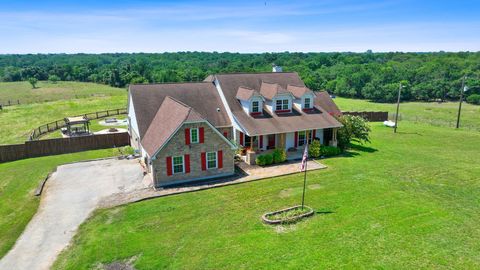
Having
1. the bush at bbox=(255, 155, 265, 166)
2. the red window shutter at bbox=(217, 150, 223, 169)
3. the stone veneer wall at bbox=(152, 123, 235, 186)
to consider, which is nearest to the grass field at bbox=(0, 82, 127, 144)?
the stone veneer wall at bbox=(152, 123, 235, 186)

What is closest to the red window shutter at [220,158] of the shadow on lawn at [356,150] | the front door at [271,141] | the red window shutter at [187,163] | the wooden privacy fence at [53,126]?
the red window shutter at [187,163]

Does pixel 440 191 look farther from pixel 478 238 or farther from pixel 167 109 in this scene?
pixel 167 109

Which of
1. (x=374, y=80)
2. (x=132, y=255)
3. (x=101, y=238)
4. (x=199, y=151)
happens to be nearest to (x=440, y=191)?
(x=199, y=151)

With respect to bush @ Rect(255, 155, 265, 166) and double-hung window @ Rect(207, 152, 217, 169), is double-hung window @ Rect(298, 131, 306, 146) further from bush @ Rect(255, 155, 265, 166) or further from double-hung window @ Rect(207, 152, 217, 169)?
double-hung window @ Rect(207, 152, 217, 169)

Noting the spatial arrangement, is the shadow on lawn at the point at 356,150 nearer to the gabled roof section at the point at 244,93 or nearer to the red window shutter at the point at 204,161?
the gabled roof section at the point at 244,93

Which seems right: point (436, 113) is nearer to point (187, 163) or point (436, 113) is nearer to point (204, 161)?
point (204, 161)
